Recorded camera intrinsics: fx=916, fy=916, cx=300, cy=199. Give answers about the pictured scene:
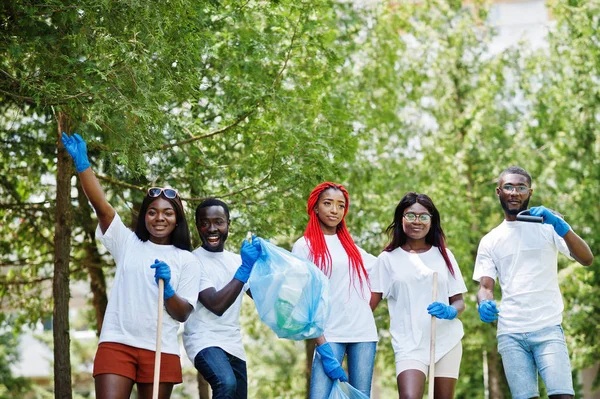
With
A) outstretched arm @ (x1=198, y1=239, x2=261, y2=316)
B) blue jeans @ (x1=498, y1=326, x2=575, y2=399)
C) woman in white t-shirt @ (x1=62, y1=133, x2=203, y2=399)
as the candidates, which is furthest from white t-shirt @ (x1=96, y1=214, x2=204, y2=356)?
blue jeans @ (x1=498, y1=326, x2=575, y2=399)

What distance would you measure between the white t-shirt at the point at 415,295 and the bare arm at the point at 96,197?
187 cm

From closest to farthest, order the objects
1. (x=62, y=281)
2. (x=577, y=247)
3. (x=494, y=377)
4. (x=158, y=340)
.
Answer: (x=158, y=340), (x=577, y=247), (x=62, y=281), (x=494, y=377)

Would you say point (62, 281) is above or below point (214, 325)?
above

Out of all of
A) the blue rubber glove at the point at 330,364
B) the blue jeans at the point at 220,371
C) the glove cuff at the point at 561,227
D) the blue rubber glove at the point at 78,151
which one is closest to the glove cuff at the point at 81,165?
the blue rubber glove at the point at 78,151

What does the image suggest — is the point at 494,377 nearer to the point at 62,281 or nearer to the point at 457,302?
the point at 62,281

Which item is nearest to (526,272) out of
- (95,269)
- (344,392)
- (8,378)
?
(344,392)

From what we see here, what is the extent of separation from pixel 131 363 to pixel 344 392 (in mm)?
1388

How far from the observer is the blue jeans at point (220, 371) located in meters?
5.74

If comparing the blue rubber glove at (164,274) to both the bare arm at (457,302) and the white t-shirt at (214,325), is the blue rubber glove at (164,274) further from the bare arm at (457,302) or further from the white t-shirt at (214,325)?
the bare arm at (457,302)

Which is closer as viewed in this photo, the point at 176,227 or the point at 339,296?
the point at 176,227

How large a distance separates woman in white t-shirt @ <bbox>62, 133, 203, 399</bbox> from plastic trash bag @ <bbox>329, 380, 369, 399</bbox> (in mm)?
993

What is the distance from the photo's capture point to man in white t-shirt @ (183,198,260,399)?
5797 millimetres

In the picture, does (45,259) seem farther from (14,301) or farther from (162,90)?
(162,90)

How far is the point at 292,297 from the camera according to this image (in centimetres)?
591
